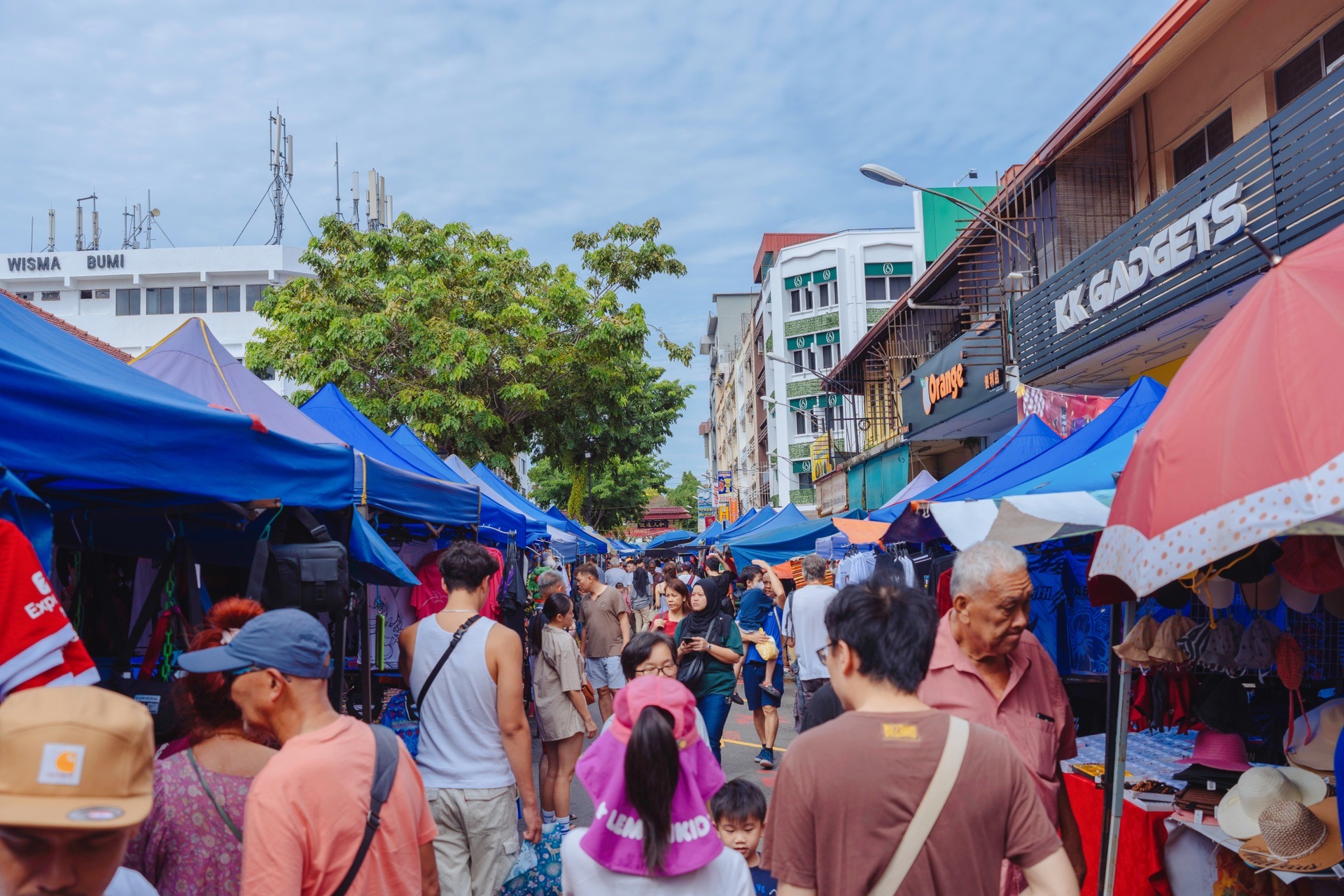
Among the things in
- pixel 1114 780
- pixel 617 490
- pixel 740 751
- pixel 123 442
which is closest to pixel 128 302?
pixel 617 490

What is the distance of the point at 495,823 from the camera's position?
4.50 metres

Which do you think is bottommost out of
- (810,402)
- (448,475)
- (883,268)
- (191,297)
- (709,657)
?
(709,657)

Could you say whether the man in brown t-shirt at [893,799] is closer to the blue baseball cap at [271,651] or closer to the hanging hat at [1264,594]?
the blue baseball cap at [271,651]

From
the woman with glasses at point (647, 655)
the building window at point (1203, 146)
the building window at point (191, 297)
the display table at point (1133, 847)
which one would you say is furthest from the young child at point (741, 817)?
the building window at point (191, 297)

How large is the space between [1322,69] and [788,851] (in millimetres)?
10243

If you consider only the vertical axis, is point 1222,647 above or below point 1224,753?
above

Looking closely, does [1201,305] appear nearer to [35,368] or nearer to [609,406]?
[35,368]

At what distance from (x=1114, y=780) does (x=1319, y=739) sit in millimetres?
928

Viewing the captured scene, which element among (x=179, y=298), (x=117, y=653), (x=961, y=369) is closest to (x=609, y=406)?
(x=961, y=369)

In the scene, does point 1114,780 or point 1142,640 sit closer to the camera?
point 1114,780

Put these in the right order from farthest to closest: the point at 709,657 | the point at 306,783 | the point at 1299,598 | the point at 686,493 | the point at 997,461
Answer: the point at 686,493
the point at 997,461
the point at 709,657
the point at 1299,598
the point at 306,783

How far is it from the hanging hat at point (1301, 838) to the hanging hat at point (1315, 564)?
82cm

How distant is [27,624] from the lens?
8.13ft

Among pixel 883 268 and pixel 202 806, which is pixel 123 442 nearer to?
pixel 202 806
